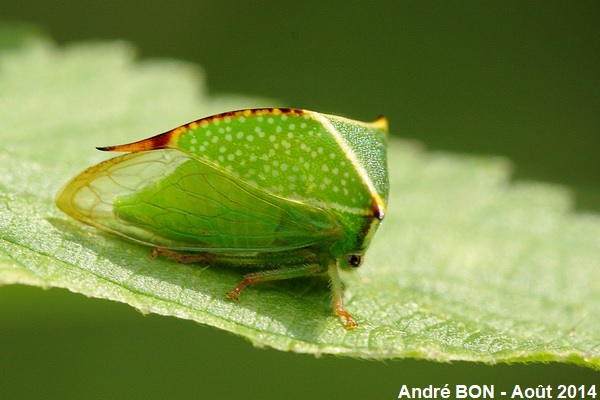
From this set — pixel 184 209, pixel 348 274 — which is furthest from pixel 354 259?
pixel 184 209

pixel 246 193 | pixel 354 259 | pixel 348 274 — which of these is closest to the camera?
pixel 246 193

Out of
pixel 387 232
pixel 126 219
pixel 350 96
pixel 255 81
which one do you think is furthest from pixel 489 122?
pixel 126 219

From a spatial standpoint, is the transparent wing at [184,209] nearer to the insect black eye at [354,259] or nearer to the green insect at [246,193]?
the green insect at [246,193]

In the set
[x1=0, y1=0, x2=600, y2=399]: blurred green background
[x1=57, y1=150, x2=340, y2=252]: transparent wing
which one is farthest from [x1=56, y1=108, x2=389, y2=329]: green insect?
[x1=0, y1=0, x2=600, y2=399]: blurred green background

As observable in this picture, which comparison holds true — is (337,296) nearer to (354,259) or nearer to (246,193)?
(354,259)

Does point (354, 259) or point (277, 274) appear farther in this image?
point (354, 259)

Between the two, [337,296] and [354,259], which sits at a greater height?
[354,259]

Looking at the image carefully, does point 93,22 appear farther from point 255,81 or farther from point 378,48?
point 378,48
